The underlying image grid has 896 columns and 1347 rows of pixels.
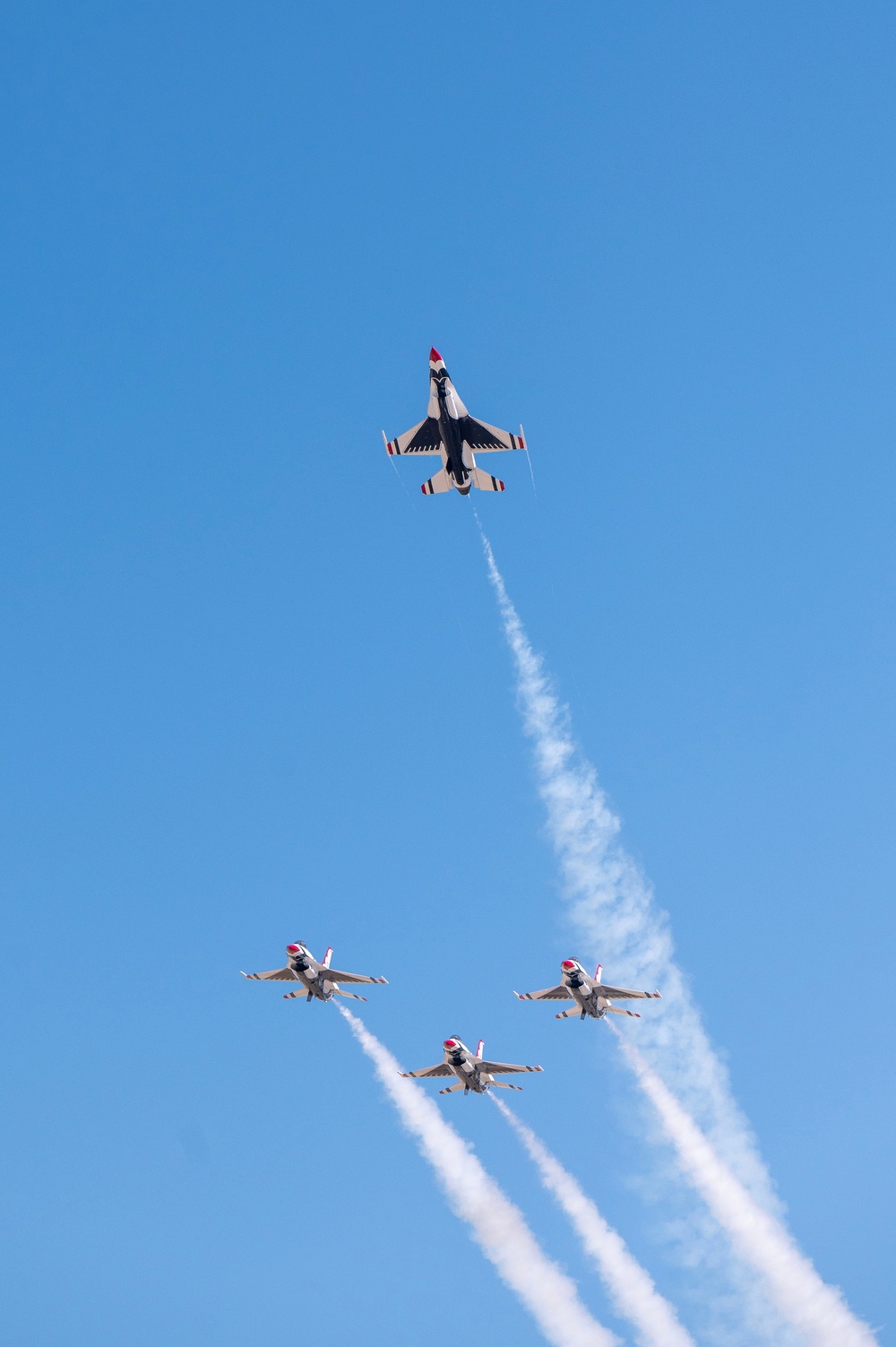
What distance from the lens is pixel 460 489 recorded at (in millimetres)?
136375

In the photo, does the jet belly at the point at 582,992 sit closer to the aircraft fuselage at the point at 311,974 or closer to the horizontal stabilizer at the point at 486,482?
the aircraft fuselage at the point at 311,974

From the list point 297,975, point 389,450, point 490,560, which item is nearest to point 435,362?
point 389,450

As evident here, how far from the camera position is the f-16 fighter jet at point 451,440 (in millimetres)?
130000

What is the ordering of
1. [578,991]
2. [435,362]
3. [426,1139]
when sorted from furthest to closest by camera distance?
[426,1139], [578,991], [435,362]

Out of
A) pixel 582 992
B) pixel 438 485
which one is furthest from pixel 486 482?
pixel 582 992

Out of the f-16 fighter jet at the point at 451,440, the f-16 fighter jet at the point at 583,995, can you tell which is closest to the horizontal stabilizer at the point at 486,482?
the f-16 fighter jet at the point at 451,440

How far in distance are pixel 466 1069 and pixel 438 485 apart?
46751 millimetres

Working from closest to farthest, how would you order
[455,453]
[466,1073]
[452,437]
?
1. [452,437]
2. [455,453]
3. [466,1073]

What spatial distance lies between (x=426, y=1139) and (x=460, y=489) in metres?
56.1

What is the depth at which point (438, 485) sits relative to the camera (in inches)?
5408

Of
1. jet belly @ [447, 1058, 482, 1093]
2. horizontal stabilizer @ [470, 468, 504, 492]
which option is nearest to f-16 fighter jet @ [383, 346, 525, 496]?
horizontal stabilizer @ [470, 468, 504, 492]

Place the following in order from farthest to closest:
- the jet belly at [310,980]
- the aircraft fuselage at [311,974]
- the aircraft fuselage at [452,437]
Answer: the jet belly at [310,980]
the aircraft fuselage at [311,974]
the aircraft fuselage at [452,437]

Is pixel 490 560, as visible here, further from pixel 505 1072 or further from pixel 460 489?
pixel 505 1072

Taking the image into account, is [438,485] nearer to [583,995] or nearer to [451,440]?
[451,440]
